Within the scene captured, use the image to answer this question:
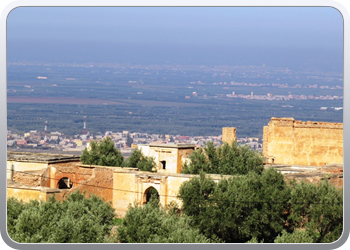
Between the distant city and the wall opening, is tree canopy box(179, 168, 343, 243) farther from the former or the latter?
the distant city

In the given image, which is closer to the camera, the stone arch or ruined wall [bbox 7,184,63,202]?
ruined wall [bbox 7,184,63,202]

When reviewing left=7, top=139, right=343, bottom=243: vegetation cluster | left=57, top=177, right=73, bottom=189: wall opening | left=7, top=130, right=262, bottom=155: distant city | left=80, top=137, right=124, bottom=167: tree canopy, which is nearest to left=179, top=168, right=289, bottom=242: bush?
left=7, top=139, right=343, bottom=243: vegetation cluster

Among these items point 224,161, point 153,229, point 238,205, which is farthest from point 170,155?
point 153,229

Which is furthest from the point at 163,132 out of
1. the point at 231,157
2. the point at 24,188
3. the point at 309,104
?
the point at 24,188

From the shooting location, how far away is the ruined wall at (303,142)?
3162 cm

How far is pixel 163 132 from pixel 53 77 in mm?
29271

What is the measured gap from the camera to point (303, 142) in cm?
3266

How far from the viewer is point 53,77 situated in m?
93.4

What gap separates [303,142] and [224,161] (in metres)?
8.37

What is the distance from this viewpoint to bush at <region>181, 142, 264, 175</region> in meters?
24.8

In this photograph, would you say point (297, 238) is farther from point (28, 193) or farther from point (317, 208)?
point (28, 193)

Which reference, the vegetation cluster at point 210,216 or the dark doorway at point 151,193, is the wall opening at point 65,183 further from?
the vegetation cluster at point 210,216

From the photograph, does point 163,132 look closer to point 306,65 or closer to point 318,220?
point 306,65

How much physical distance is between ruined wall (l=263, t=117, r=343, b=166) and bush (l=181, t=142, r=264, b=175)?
5.71 meters
